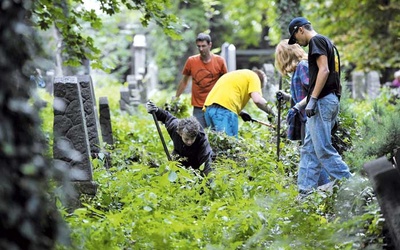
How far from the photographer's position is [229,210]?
7.89m

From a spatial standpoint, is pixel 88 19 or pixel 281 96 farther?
pixel 88 19

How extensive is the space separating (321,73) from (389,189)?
3.37m

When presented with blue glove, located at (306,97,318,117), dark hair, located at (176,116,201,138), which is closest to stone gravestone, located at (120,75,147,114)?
dark hair, located at (176,116,201,138)

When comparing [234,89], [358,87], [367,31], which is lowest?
[358,87]

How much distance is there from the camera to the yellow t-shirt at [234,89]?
12.5m

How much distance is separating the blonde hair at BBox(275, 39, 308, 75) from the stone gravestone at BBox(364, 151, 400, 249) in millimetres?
4296

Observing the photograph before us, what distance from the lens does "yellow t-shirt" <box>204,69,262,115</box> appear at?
12.5m

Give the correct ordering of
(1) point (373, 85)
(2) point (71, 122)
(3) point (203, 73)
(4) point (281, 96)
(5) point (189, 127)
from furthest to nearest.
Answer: (1) point (373, 85)
(3) point (203, 73)
(4) point (281, 96)
(5) point (189, 127)
(2) point (71, 122)

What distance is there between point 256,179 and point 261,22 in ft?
119

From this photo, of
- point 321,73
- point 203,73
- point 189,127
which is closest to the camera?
point 321,73

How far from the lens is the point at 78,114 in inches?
353

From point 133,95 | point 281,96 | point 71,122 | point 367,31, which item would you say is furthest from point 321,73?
point 367,31

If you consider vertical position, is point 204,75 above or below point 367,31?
above

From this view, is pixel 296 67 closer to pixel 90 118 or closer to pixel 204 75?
pixel 90 118
